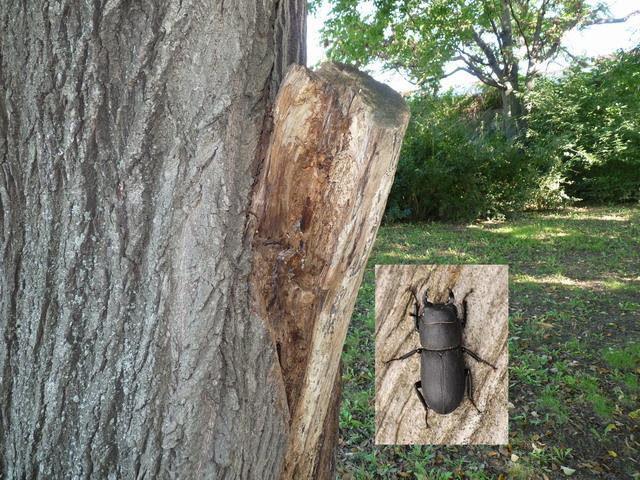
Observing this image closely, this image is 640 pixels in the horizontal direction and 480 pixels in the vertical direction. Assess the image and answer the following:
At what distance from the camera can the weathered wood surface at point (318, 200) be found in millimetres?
1521

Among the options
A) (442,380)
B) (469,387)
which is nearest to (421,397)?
(442,380)

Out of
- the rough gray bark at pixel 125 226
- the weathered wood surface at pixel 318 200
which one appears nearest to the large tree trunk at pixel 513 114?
the weathered wood surface at pixel 318 200

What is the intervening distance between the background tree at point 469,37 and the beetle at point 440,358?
1031cm

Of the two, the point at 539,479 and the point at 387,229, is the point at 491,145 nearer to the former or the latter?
the point at 387,229

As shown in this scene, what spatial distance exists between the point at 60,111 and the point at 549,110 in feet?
52.8

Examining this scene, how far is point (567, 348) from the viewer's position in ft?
15.4

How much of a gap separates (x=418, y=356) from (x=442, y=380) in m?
0.20

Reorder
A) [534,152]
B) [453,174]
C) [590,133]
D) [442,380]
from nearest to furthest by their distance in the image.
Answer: [442,380] < [453,174] < [534,152] < [590,133]

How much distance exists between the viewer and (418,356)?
Answer: 9.11ft

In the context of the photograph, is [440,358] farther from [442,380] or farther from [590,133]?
[590,133]

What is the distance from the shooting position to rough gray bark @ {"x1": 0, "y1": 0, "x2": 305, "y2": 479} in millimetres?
1381

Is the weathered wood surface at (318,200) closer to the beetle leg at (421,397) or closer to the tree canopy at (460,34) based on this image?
the beetle leg at (421,397)

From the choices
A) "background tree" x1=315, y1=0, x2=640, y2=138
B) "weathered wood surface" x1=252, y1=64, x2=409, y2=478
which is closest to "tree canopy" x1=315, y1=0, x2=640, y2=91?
"background tree" x1=315, y1=0, x2=640, y2=138

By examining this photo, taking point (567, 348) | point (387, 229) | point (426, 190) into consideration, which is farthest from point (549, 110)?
point (567, 348)
